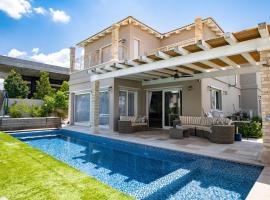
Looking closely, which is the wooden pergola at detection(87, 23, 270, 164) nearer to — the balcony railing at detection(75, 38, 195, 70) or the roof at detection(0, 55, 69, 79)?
the balcony railing at detection(75, 38, 195, 70)

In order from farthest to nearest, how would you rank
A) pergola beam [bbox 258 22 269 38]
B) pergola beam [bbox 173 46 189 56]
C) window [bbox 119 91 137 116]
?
window [bbox 119 91 137 116] → pergola beam [bbox 173 46 189 56] → pergola beam [bbox 258 22 269 38]

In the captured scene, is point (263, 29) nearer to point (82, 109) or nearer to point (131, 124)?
point (131, 124)

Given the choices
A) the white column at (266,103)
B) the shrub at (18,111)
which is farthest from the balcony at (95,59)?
the white column at (266,103)

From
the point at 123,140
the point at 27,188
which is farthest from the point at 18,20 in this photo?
the point at 27,188

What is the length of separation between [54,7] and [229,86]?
15.1m

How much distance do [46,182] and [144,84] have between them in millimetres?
10912

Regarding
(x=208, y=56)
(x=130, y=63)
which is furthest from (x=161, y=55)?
(x=130, y=63)

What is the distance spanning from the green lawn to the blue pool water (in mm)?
794

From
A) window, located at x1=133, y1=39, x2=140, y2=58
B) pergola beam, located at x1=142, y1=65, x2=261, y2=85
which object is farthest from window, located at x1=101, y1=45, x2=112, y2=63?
pergola beam, located at x1=142, y1=65, x2=261, y2=85

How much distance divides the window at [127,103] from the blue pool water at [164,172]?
17.7ft

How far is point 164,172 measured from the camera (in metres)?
5.65

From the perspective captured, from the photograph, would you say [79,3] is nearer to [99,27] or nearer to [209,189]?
[99,27]

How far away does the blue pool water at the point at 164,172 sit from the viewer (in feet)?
14.0

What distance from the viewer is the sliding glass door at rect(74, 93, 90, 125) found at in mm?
16297
